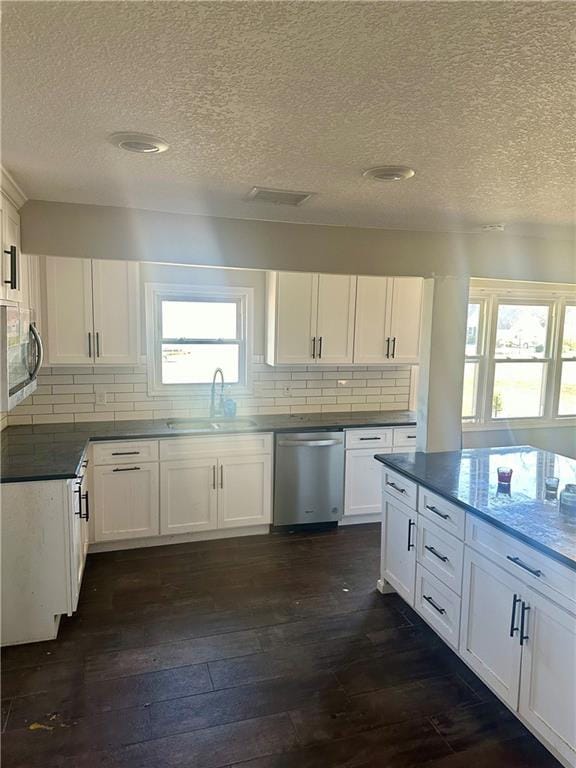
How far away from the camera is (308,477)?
4.15 meters

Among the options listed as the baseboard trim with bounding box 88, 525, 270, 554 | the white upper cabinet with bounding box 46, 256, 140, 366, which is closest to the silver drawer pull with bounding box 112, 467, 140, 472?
the baseboard trim with bounding box 88, 525, 270, 554

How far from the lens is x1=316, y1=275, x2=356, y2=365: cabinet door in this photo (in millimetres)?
4367

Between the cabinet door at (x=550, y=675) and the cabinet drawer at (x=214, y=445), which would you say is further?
the cabinet drawer at (x=214, y=445)

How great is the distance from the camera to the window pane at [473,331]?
16.8ft

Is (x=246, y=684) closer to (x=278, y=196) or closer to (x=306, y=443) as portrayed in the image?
(x=306, y=443)

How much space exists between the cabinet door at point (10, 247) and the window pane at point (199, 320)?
1.51 metres

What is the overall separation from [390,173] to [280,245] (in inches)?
44.3

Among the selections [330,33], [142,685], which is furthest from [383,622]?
[330,33]

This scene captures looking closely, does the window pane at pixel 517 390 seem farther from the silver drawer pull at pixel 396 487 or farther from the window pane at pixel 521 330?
the silver drawer pull at pixel 396 487

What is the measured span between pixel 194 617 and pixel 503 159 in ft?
9.26

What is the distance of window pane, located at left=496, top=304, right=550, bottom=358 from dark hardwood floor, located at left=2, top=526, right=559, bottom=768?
3.06 metres

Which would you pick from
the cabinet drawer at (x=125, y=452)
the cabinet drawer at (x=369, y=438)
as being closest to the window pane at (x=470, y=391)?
the cabinet drawer at (x=369, y=438)

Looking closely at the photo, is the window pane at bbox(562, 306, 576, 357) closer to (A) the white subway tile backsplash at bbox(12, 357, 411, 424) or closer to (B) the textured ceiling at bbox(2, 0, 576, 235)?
(A) the white subway tile backsplash at bbox(12, 357, 411, 424)

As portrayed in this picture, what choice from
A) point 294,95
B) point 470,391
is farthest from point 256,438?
point 294,95
